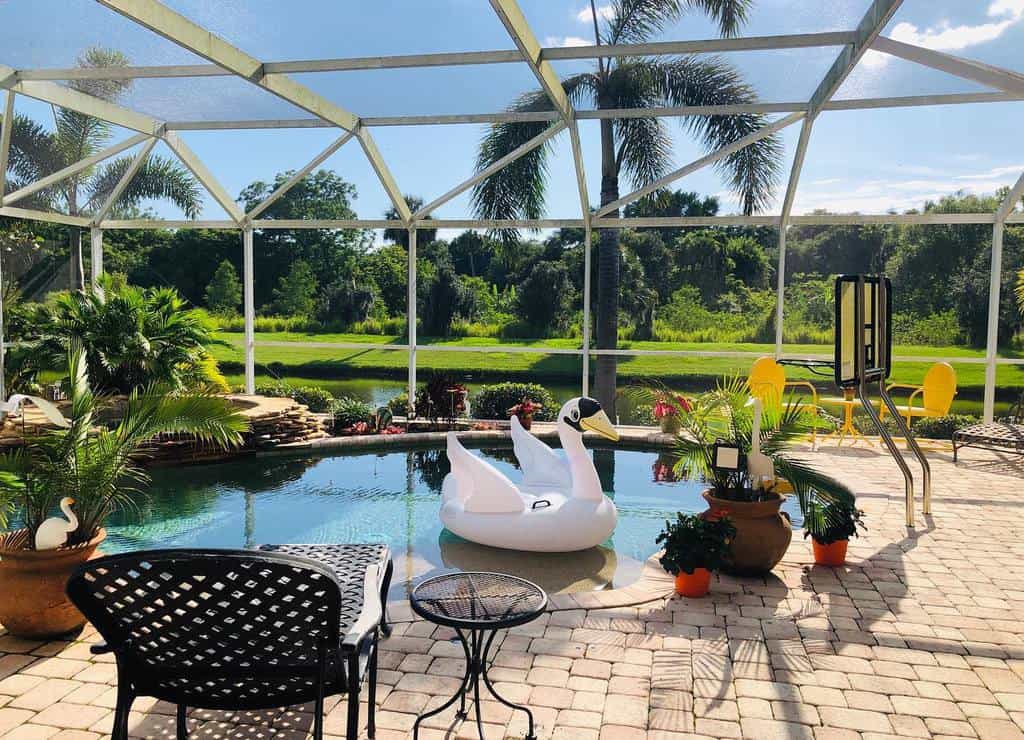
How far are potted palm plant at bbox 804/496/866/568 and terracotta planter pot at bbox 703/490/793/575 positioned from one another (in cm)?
29

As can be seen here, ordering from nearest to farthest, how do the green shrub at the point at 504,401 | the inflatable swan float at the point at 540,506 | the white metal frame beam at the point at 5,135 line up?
the inflatable swan float at the point at 540,506, the white metal frame beam at the point at 5,135, the green shrub at the point at 504,401

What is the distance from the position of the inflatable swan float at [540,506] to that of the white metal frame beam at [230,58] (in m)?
3.37

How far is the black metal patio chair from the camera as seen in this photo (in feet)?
6.65

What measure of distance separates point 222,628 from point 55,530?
1832 mm

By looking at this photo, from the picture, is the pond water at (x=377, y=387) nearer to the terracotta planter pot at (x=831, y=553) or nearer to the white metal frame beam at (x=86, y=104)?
the white metal frame beam at (x=86, y=104)

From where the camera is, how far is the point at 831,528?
4.61m

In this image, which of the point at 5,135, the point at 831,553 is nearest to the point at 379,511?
the point at 831,553

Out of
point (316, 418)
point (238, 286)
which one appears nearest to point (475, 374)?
point (238, 286)

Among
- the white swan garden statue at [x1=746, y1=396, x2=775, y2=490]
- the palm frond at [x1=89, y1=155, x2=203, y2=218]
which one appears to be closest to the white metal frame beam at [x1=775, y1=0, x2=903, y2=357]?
the white swan garden statue at [x1=746, y1=396, x2=775, y2=490]

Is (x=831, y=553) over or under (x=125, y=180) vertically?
under

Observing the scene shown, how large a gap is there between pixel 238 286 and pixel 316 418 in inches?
277

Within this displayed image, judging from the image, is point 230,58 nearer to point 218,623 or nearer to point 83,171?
point 83,171

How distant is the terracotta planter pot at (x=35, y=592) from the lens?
136 inches

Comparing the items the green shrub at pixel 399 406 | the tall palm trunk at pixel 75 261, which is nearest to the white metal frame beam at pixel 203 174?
the tall palm trunk at pixel 75 261
